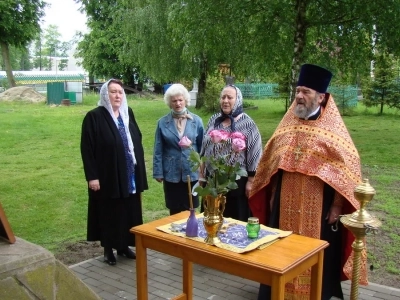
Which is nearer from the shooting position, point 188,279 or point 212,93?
point 188,279

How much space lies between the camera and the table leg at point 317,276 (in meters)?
3.13

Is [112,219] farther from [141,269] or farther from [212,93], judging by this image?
[212,93]

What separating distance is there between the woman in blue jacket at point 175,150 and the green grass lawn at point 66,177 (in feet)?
5.15

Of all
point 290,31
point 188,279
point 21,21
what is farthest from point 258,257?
point 21,21

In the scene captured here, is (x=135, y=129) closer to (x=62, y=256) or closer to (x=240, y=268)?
(x=62, y=256)

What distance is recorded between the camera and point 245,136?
454cm

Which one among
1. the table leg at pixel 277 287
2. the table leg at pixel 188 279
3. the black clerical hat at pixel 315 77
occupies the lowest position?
the table leg at pixel 188 279

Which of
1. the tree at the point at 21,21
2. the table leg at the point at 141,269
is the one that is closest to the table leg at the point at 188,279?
the table leg at the point at 141,269

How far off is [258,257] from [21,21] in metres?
23.0

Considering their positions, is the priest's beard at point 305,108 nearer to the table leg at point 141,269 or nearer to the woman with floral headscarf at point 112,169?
the table leg at point 141,269

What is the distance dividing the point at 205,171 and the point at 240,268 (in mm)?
1640

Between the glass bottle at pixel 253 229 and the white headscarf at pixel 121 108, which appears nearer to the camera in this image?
the glass bottle at pixel 253 229

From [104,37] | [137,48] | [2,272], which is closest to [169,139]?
[2,272]

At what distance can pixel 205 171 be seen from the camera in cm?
444
